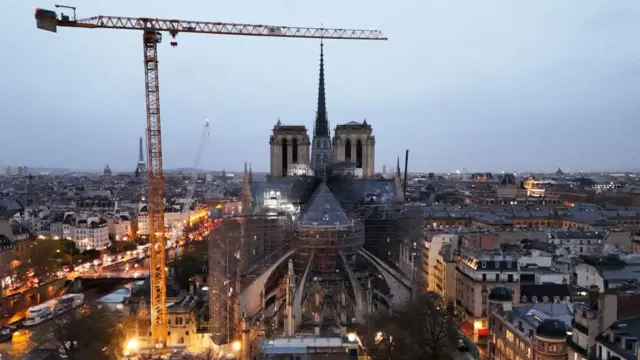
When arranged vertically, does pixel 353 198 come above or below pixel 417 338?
above

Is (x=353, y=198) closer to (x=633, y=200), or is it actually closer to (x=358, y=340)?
(x=358, y=340)

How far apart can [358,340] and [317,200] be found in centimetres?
1327

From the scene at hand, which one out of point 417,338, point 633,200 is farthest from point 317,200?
point 633,200

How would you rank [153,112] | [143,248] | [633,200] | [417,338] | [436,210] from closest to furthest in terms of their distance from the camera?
[417,338] < [153,112] < [143,248] < [436,210] < [633,200]

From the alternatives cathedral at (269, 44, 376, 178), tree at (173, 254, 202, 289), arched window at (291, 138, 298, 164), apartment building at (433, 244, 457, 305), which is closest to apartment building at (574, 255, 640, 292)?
apartment building at (433, 244, 457, 305)

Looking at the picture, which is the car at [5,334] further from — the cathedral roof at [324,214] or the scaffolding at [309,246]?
the cathedral roof at [324,214]

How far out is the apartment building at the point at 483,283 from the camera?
35972 millimetres

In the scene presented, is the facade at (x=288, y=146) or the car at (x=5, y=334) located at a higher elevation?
the facade at (x=288, y=146)

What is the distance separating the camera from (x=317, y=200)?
42.1 metres

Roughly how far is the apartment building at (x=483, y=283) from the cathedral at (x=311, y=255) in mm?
4152

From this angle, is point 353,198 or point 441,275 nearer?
point 441,275

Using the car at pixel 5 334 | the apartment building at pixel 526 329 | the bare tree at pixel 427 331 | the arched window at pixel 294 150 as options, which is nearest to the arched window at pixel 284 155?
the arched window at pixel 294 150

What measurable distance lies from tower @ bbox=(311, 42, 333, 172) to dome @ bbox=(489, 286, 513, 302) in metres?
33.0

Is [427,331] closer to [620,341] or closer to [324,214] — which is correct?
[620,341]
